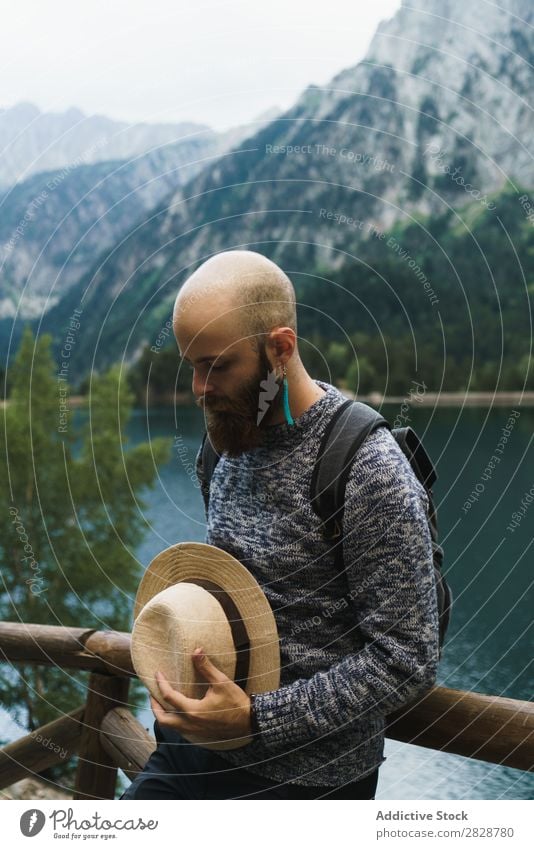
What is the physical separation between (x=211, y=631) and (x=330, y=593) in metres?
0.25

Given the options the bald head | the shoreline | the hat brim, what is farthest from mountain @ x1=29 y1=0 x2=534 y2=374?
the hat brim

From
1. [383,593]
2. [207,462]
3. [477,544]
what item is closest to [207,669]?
[383,593]

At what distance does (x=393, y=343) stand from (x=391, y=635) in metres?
15.7

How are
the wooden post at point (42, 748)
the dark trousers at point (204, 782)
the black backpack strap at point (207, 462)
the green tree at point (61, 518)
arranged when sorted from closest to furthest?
the dark trousers at point (204, 782) → the black backpack strap at point (207, 462) → the wooden post at point (42, 748) → the green tree at point (61, 518)

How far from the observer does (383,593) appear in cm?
144

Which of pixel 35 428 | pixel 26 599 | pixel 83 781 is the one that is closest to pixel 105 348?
pixel 35 428

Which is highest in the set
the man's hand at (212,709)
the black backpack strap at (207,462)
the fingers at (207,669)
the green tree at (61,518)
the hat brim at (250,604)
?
the black backpack strap at (207,462)

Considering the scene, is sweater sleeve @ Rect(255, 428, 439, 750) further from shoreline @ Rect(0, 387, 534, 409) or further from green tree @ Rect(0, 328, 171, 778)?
green tree @ Rect(0, 328, 171, 778)

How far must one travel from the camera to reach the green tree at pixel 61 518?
18.4 m

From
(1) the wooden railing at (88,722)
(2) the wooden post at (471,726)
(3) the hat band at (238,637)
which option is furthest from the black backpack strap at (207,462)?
(1) the wooden railing at (88,722)

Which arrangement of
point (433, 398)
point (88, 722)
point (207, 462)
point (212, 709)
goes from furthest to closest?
point (433, 398), point (88, 722), point (207, 462), point (212, 709)

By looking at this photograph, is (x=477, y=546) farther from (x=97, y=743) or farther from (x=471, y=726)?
(x=471, y=726)

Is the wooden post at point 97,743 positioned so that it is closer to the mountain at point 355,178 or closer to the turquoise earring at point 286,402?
the turquoise earring at point 286,402
